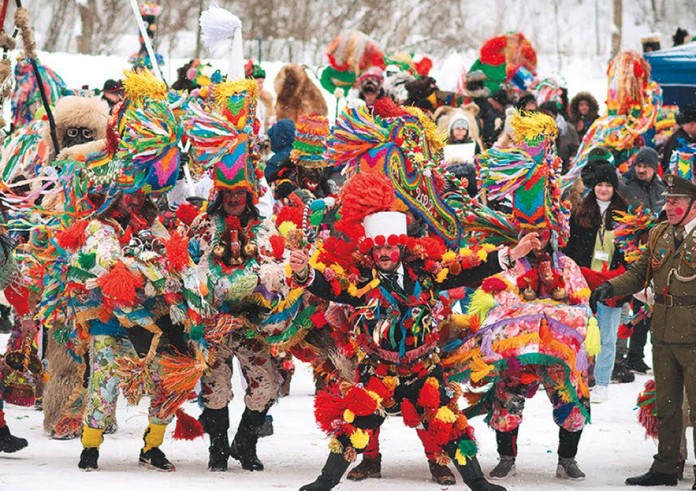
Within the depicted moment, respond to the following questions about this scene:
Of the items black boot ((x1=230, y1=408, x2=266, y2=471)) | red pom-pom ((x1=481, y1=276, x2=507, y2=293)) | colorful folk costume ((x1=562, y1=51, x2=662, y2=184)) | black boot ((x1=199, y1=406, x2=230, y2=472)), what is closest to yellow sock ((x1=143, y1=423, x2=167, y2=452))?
black boot ((x1=199, y1=406, x2=230, y2=472))

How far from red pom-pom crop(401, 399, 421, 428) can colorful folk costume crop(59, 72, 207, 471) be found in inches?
50.2

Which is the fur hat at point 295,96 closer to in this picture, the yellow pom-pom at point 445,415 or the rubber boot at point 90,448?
the rubber boot at point 90,448

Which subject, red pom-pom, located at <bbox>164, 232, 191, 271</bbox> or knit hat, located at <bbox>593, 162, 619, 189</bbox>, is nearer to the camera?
red pom-pom, located at <bbox>164, 232, 191, 271</bbox>

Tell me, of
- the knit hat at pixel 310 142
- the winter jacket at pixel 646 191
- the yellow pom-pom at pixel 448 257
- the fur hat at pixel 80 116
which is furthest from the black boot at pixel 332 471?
the winter jacket at pixel 646 191

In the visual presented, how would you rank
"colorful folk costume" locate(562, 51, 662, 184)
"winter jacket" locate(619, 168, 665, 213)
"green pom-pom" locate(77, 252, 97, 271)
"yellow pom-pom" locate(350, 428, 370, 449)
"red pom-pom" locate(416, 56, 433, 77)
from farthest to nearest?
"red pom-pom" locate(416, 56, 433, 77) < "colorful folk costume" locate(562, 51, 662, 184) < "winter jacket" locate(619, 168, 665, 213) < "green pom-pom" locate(77, 252, 97, 271) < "yellow pom-pom" locate(350, 428, 370, 449)

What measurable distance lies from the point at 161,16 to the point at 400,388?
60.1ft

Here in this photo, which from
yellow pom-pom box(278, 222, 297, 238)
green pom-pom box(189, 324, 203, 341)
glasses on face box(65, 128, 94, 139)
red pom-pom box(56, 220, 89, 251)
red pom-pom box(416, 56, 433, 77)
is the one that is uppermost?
red pom-pom box(416, 56, 433, 77)

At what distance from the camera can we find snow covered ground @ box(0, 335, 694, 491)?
7.72 m

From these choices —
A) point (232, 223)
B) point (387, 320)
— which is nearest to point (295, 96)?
point (232, 223)

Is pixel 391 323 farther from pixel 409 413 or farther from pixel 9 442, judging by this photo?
pixel 9 442

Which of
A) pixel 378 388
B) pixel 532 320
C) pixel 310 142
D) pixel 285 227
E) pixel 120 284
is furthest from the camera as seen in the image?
pixel 310 142

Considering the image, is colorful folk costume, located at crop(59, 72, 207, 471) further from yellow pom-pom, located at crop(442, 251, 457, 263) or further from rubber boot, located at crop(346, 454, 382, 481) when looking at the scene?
yellow pom-pom, located at crop(442, 251, 457, 263)

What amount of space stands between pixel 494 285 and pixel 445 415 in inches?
39.7

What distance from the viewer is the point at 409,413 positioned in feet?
24.3
